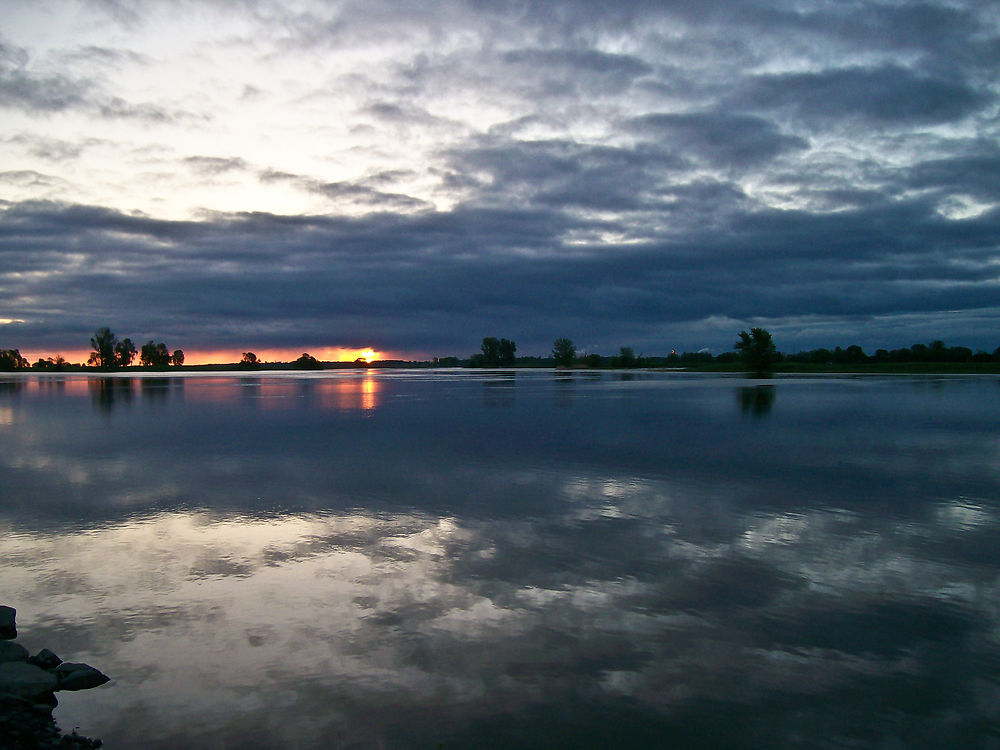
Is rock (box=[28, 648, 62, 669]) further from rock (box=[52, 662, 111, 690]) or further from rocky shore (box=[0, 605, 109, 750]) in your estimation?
rock (box=[52, 662, 111, 690])

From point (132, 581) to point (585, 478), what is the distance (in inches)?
410

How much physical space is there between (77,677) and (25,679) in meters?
0.42

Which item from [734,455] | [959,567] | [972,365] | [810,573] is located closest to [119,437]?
[734,455]

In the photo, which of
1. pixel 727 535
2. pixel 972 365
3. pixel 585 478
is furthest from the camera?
pixel 972 365

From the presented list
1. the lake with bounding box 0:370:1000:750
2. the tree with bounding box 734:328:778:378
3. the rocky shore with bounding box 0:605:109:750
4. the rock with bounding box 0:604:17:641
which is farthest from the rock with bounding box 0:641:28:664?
the tree with bounding box 734:328:778:378

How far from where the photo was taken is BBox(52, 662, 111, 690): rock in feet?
20.1

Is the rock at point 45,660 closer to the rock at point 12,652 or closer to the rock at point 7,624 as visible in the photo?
the rock at point 12,652

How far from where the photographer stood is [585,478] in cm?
1634

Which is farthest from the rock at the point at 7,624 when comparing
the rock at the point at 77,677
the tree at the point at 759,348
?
the tree at the point at 759,348

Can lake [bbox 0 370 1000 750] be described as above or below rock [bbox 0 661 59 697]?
below

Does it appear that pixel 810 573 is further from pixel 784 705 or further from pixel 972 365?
pixel 972 365

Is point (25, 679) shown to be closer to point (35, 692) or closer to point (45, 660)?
point (35, 692)

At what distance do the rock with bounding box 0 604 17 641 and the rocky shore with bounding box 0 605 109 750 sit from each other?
9 cm

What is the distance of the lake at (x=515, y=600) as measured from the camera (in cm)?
571
